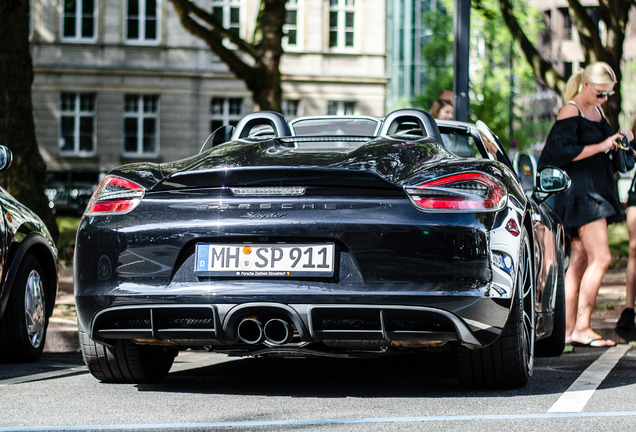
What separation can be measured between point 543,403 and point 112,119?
40.3 meters

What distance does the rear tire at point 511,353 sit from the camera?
5098mm

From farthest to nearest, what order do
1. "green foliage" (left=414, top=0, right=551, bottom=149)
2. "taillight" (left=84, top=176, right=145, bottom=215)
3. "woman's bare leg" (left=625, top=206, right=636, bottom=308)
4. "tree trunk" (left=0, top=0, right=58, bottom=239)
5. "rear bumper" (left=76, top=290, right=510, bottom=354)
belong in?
"green foliage" (left=414, top=0, right=551, bottom=149)
"tree trunk" (left=0, top=0, right=58, bottom=239)
"woman's bare leg" (left=625, top=206, right=636, bottom=308)
"taillight" (left=84, top=176, right=145, bottom=215)
"rear bumper" (left=76, top=290, right=510, bottom=354)

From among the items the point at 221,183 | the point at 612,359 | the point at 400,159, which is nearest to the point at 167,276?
the point at 221,183

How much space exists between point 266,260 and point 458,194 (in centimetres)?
85

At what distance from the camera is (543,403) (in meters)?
4.97

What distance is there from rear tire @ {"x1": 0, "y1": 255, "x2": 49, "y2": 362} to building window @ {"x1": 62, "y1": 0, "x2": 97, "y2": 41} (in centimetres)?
3873

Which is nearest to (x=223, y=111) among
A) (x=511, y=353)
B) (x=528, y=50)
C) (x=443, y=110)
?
(x=528, y=50)

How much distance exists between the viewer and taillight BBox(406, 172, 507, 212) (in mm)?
4770

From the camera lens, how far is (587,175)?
7758 millimetres

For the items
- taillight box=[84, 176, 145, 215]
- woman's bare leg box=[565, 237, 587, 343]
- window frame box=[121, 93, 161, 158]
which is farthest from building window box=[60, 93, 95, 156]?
taillight box=[84, 176, 145, 215]

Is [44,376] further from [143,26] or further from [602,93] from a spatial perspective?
[143,26]

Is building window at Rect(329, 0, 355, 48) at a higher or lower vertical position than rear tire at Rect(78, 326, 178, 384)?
higher

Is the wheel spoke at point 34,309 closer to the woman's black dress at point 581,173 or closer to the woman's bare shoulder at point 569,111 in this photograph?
the woman's black dress at point 581,173

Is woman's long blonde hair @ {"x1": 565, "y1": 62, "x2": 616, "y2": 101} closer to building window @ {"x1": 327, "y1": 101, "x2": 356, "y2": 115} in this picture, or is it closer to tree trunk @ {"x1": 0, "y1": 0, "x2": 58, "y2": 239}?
tree trunk @ {"x1": 0, "y1": 0, "x2": 58, "y2": 239}
